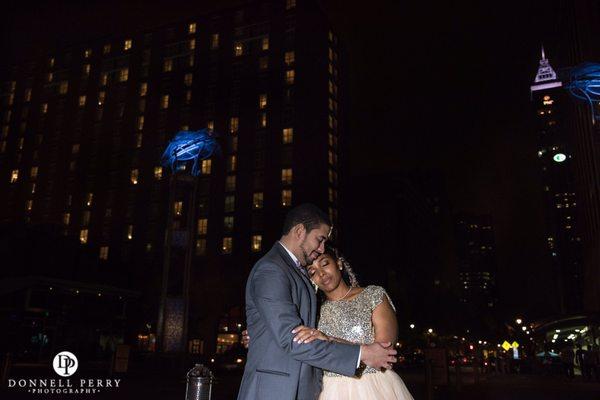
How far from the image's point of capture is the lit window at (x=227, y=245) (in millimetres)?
59531

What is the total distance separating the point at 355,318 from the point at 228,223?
56766 mm

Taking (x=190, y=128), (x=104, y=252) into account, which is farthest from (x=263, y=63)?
(x=104, y=252)

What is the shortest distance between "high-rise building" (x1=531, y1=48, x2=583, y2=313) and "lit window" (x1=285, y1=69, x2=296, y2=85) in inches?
3936

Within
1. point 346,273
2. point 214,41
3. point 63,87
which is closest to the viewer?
point 346,273

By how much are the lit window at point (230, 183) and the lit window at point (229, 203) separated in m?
1.07

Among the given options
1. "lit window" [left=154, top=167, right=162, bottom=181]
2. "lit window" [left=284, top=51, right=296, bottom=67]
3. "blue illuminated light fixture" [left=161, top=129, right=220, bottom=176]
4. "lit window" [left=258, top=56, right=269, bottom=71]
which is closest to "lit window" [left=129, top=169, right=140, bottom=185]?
"lit window" [left=154, top=167, right=162, bottom=181]

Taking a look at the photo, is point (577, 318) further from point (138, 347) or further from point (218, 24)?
point (218, 24)

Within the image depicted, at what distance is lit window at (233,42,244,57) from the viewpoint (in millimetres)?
69688

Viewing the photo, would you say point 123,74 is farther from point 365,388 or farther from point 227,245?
point 365,388

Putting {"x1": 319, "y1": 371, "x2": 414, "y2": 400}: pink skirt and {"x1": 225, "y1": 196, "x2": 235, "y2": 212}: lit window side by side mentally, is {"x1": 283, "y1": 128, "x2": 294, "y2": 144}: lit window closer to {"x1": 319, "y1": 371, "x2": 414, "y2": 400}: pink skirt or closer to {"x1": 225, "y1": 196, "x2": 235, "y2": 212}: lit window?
{"x1": 225, "y1": 196, "x2": 235, "y2": 212}: lit window

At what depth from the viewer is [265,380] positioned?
12.0 feet

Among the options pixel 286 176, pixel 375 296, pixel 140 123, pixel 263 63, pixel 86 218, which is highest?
pixel 263 63

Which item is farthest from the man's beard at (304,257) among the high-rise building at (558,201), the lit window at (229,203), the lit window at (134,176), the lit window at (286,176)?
the high-rise building at (558,201)

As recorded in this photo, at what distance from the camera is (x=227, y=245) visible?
197ft
